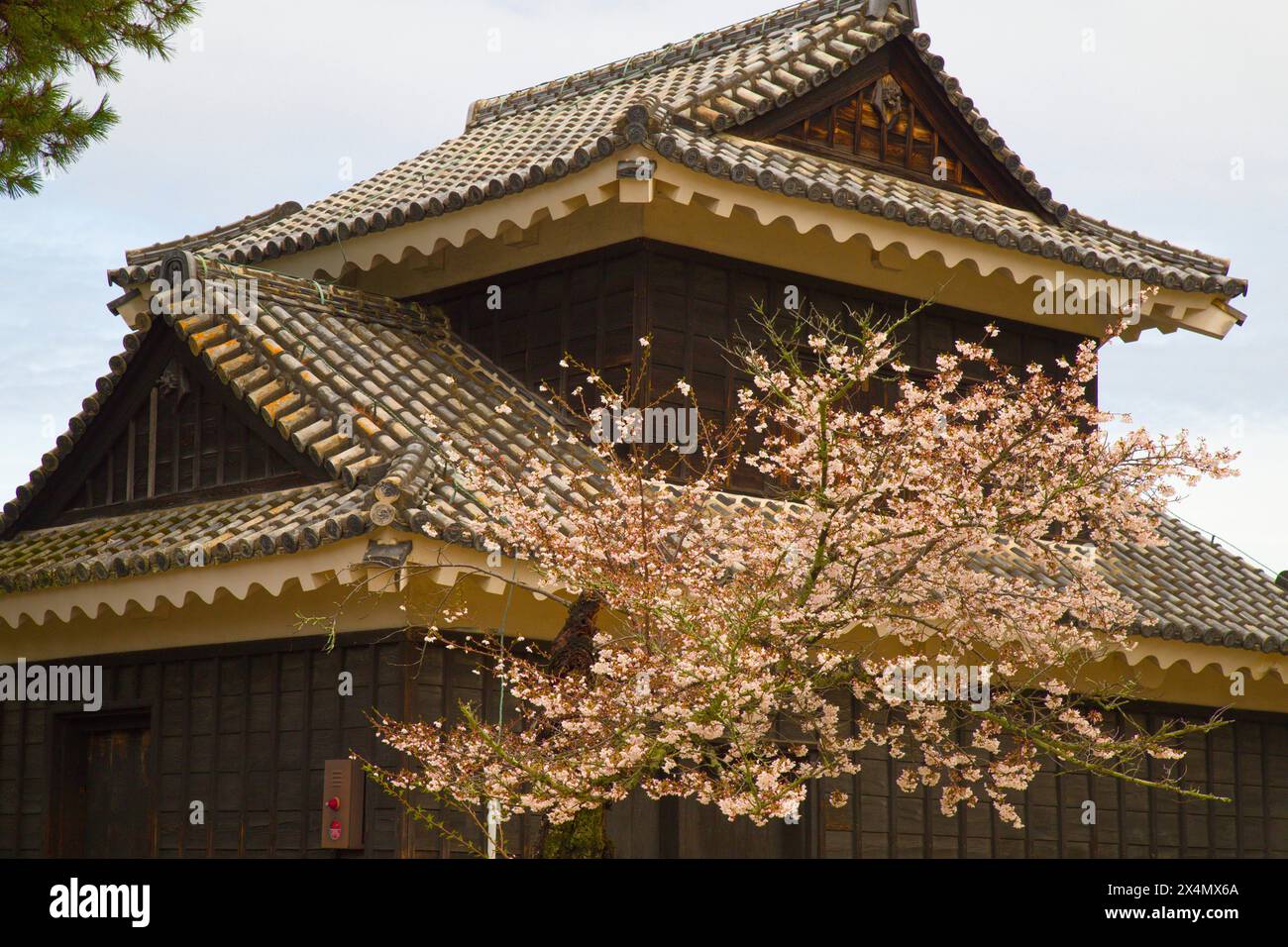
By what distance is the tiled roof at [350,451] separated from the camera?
29.2 ft

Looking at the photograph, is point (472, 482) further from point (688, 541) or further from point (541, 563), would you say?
point (688, 541)

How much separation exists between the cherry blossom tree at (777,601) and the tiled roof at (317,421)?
37 cm

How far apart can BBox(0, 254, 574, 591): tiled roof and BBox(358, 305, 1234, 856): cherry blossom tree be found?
373 millimetres

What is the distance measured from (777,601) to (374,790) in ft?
10.6

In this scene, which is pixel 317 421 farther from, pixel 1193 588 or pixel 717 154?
pixel 1193 588

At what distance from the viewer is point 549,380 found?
11.6m

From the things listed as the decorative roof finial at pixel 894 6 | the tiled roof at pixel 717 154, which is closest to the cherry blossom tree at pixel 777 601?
the tiled roof at pixel 717 154

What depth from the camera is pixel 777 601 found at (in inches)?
299

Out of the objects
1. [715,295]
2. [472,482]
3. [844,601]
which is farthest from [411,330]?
[844,601]

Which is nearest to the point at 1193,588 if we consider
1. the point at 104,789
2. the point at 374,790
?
the point at 374,790

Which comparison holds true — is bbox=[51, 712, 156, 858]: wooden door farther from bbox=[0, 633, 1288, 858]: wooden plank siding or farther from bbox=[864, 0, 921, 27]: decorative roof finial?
bbox=[864, 0, 921, 27]: decorative roof finial

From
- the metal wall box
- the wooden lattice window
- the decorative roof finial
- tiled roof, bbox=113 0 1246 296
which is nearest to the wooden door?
the metal wall box

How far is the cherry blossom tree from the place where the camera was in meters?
7.34

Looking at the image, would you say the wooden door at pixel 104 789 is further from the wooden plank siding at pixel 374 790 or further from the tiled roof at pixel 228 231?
the tiled roof at pixel 228 231
